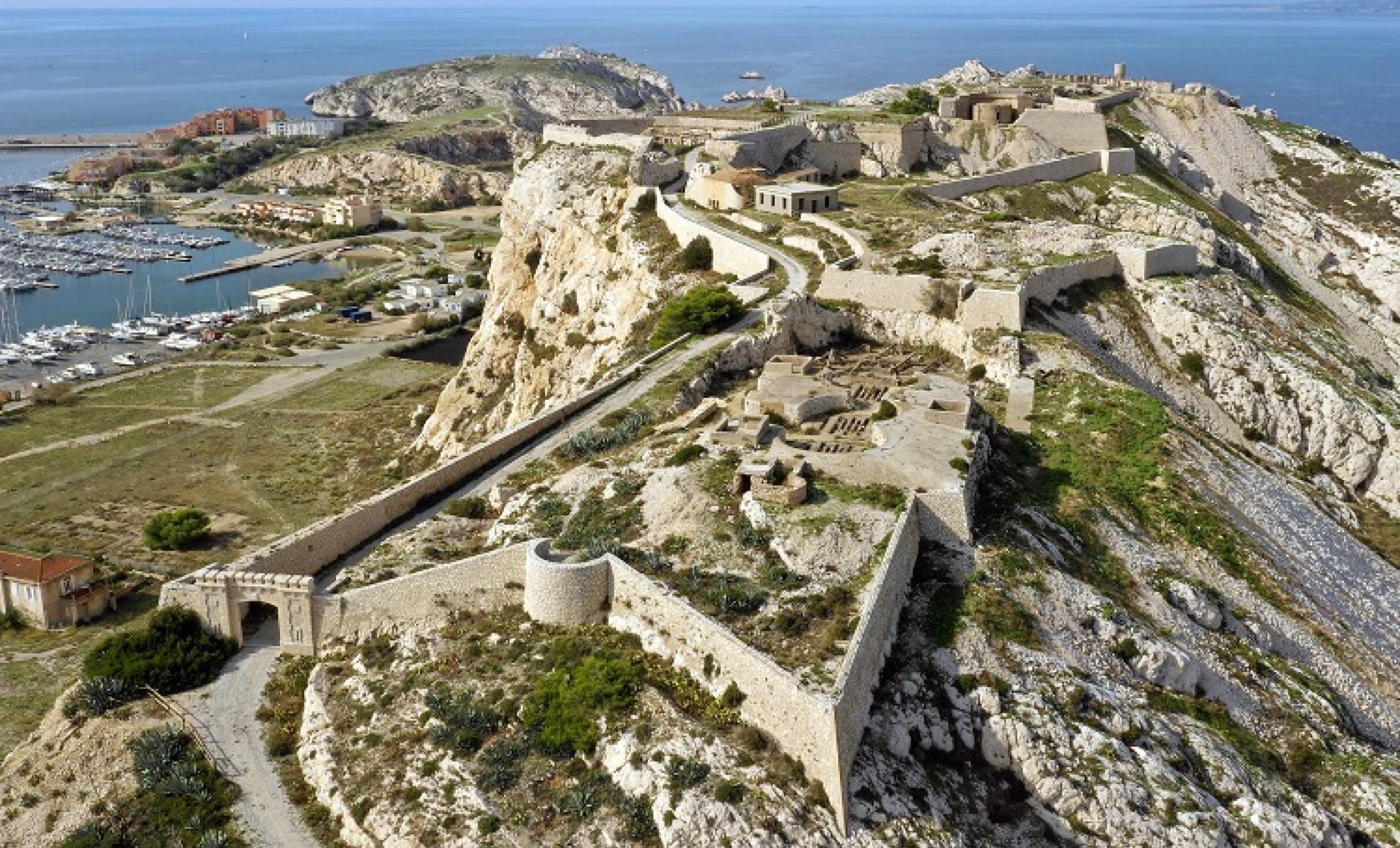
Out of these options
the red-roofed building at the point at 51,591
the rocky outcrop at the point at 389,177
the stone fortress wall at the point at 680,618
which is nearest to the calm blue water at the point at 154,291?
the rocky outcrop at the point at 389,177

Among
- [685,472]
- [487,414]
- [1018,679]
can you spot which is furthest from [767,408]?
[487,414]

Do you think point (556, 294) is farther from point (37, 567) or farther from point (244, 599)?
→ point (244, 599)

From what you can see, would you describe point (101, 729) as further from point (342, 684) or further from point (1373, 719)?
point (1373, 719)

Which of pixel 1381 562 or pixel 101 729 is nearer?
pixel 101 729

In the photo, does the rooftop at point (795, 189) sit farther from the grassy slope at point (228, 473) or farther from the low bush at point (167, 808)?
the low bush at point (167, 808)

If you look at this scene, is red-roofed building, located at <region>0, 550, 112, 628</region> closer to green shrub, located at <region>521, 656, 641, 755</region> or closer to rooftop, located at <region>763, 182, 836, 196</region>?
green shrub, located at <region>521, 656, 641, 755</region>

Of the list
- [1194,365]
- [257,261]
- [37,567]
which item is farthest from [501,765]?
[257,261]

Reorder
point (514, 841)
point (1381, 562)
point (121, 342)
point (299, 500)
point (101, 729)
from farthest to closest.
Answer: point (121, 342), point (299, 500), point (1381, 562), point (101, 729), point (514, 841)
